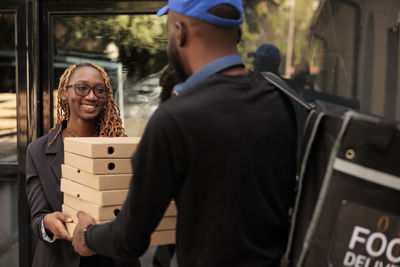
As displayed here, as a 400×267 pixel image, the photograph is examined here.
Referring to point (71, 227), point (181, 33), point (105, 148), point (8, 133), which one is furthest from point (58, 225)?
point (8, 133)

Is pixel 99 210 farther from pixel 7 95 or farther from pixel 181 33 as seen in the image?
pixel 7 95

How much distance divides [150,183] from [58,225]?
92 cm

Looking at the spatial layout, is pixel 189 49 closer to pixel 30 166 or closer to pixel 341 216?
pixel 341 216

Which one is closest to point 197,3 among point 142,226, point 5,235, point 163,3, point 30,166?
point 142,226

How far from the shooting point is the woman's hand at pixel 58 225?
2.16 metres

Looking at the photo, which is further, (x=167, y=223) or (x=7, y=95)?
(x=7, y=95)

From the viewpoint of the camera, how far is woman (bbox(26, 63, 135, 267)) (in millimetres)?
2385

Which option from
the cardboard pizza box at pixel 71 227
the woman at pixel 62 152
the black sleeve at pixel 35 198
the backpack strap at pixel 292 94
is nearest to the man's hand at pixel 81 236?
the cardboard pizza box at pixel 71 227

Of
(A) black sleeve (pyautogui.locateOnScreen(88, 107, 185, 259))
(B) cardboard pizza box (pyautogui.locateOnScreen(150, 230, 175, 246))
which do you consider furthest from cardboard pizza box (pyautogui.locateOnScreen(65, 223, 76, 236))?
(A) black sleeve (pyautogui.locateOnScreen(88, 107, 185, 259))

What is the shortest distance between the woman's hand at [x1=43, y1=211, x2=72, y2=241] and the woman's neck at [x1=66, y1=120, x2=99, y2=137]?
56cm

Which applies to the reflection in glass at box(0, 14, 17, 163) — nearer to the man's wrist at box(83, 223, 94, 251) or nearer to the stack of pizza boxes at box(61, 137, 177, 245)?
the stack of pizza boxes at box(61, 137, 177, 245)

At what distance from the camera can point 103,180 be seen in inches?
79.0

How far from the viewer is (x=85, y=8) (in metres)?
3.98

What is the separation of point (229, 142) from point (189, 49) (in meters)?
0.34
